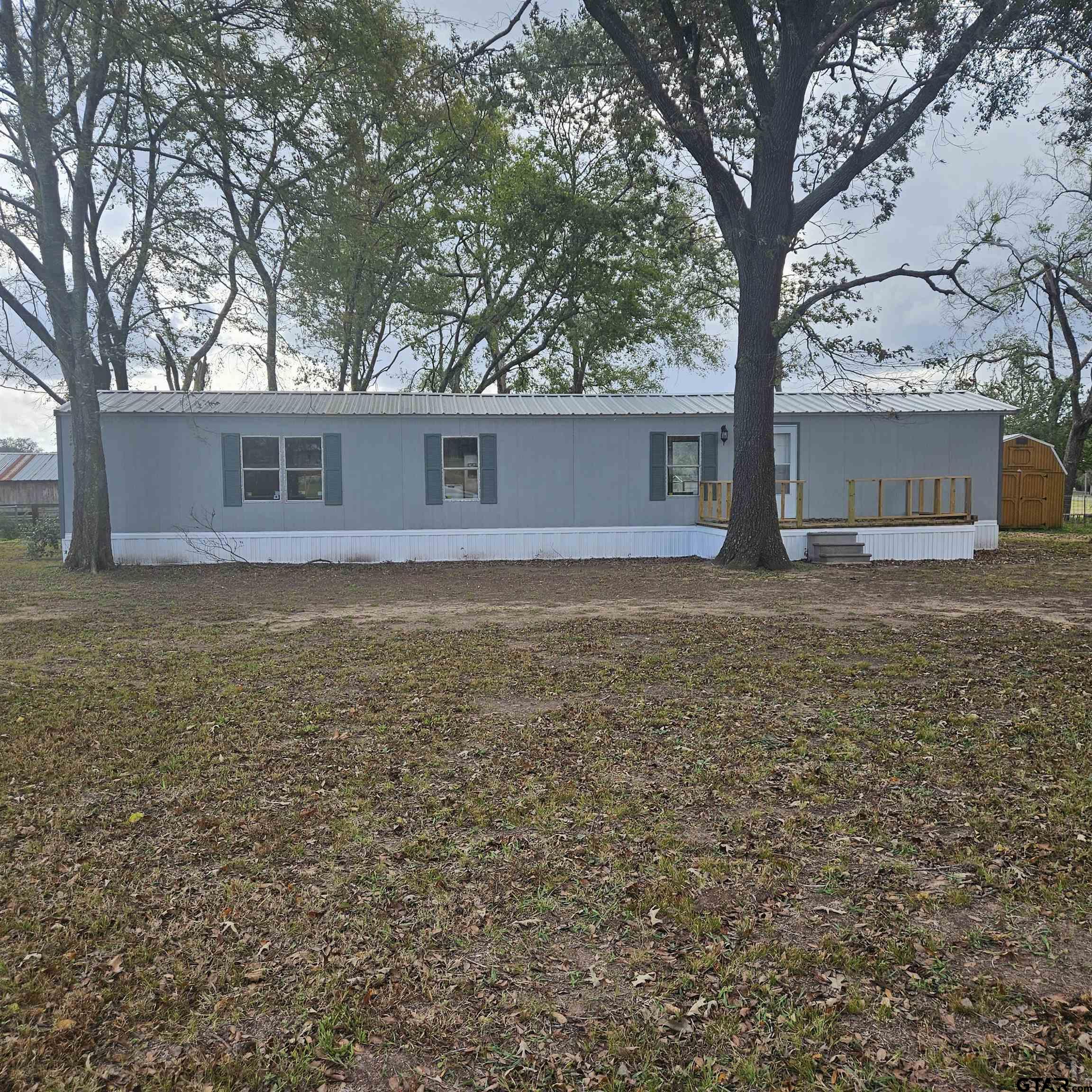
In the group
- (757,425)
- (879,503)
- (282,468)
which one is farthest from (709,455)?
(282,468)

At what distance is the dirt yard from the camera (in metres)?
2.04

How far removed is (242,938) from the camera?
2.51 m

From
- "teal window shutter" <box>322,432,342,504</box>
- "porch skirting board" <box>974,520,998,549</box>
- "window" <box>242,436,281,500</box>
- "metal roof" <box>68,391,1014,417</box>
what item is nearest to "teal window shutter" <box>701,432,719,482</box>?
"metal roof" <box>68,391,1014,417</box>

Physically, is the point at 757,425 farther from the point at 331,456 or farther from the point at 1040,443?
the point at 1040,443

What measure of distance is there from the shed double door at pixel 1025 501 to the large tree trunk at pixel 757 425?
11285mm

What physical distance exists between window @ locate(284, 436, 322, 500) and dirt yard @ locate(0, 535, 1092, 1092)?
7.00m

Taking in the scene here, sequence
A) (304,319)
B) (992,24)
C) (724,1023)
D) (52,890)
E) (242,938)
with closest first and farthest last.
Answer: (724,1023), (242,938), (52,890), (992,24), (304,319)

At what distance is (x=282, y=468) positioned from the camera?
42.9 ft

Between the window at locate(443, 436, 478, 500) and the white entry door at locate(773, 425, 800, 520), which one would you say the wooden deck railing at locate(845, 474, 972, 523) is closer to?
the white entry door at locate(773, 425, 800, 520)

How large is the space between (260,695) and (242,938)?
9.17 feet

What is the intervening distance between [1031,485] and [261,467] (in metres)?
17.7

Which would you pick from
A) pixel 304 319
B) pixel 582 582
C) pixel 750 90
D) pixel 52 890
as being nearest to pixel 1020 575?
pixel 582 582

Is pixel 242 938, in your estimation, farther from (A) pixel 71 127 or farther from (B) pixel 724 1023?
(A) pixel 71 127

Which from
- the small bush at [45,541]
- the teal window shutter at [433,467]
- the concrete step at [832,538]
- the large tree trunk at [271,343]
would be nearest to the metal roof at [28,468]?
the large tree trunk at [271,343]
